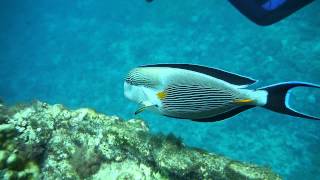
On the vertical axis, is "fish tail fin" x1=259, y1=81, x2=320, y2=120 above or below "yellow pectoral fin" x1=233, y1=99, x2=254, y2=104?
below

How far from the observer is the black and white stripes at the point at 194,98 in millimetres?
1586

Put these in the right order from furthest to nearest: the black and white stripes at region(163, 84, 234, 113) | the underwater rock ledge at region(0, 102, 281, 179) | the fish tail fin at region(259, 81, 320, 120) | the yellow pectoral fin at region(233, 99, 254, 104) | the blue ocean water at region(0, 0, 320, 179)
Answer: the blue ocean water at region(0, 0, 320, 179) < the underwater rock ledge at region(0, 102, 281, 179) < the black and white stripes at region(163, 84, 234, 113) < the yellow pectoral fin at region(233, 99, 254, 104) < the fish tail fin at region(259, 81, 320, 120)

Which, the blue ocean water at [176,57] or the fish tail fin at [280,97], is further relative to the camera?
the blue ocean water at [176,57]

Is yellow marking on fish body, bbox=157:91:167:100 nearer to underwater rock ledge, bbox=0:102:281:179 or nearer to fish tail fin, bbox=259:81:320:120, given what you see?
fish tail fin, bbox=259:81:320:120

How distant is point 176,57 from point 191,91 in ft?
23.4

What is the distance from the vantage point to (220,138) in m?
6.37

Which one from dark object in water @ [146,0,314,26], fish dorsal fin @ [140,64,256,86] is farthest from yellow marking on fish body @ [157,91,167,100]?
dark object in water @ [146,0,314,26]

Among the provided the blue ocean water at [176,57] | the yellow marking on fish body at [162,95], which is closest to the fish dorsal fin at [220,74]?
the yellow marking on fish body at [162,95]

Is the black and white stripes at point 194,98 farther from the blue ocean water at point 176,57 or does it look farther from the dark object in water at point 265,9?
the blue ocean water at point 176,57

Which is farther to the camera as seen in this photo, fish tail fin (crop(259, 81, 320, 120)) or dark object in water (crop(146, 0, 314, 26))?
dark object in water (crop(146, 0, 314, 26))

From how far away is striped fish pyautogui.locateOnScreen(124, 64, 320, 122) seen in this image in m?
1.57

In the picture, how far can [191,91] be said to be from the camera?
164 centimetres

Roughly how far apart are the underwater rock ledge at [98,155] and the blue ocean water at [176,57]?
2.20m

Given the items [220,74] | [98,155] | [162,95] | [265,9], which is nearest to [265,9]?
[265,9]
